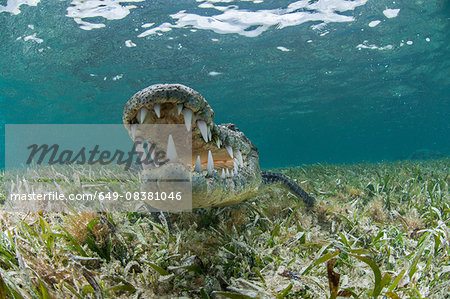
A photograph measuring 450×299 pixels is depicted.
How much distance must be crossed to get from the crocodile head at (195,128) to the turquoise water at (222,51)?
12.5 metres

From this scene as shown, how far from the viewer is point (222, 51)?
17469mm

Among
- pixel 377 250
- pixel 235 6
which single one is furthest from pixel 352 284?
pixel 235 6

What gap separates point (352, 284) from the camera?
65.4 inches

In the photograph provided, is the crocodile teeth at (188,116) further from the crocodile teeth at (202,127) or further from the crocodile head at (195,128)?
the crocodile teeth at (202,127)

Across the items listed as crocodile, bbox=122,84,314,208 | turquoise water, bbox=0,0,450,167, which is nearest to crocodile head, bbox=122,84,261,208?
crocodile, bbox=122,84,314,208

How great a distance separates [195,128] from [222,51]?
1650cm

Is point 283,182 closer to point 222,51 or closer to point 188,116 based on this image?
point 188,116

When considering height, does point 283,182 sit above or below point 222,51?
below

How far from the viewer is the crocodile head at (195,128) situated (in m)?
1.90

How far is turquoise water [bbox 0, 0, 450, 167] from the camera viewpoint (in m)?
13.3

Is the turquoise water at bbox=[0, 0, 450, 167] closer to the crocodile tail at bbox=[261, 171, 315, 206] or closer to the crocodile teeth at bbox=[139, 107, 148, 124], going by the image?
the crocodile tail at bbox=[261, 171, 315, 206]

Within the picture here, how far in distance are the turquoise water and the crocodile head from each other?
1245cm

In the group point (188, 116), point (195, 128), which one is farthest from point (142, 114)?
point (195, 128)

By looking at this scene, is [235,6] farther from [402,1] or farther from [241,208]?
[241,208]
